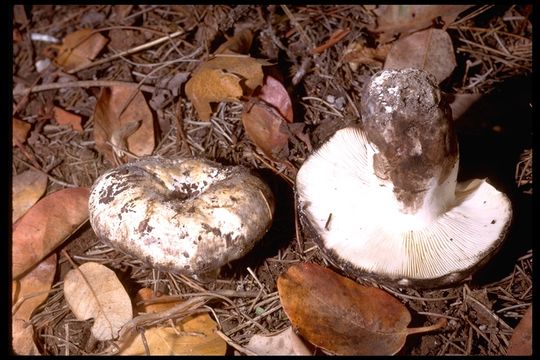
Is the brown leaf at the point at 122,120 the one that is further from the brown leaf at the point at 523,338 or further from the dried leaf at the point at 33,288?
the brown leaf at the point at 523,338

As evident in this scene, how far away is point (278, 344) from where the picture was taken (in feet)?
5.82

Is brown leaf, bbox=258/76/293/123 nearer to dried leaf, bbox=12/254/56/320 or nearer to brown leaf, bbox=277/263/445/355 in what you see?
brown leaf, bbox=277/263/445/355

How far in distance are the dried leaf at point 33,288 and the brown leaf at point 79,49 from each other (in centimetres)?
107

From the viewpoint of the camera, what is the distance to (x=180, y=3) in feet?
9.09

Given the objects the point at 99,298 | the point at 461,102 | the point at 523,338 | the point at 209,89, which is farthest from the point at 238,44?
the point at 523,338

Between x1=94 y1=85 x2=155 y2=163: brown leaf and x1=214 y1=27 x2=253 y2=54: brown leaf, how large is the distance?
1.47 feet

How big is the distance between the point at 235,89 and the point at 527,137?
1.27m

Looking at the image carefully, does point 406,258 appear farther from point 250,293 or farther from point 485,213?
point 250,293

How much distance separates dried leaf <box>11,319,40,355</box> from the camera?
190 cm

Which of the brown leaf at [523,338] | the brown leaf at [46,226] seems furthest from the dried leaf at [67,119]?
the brown leaf at [523,338]

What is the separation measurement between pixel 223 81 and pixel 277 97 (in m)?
0.25

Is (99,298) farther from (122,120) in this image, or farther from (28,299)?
(122,120)

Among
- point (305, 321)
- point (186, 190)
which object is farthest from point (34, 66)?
point (305, 321)

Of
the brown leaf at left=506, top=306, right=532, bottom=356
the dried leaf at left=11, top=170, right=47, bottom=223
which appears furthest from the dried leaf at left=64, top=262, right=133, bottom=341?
the brown leaf at left=506, top=306, right=532, bottom=356
